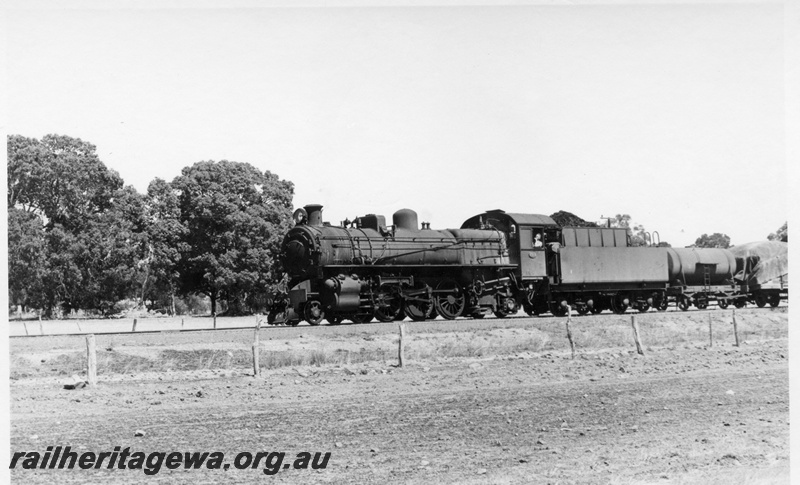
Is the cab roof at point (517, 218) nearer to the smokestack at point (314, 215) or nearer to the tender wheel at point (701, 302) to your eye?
the smokestack at point (314, 215)

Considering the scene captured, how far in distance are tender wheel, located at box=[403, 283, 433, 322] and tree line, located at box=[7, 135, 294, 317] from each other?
18.7 ft

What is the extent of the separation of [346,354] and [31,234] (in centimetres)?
1261

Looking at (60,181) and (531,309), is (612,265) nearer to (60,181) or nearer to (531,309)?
(531,309)

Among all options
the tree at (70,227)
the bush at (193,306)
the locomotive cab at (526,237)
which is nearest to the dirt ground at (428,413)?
the locomotive cab at (526,237)

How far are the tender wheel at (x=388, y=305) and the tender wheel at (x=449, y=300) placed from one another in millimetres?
1335

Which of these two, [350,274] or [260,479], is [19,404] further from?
[350,274]

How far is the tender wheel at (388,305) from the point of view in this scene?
21016 mm

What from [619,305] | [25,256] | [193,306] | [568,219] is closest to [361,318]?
[619,305]

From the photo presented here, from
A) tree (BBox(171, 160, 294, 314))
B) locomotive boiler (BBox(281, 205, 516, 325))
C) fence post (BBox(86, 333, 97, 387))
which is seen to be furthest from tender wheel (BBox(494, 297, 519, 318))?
fence post (BBox(86, 333, 97, 387))

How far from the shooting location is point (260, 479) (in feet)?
29.4

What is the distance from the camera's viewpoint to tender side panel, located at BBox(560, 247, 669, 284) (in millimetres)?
24672

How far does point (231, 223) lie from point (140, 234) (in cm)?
420

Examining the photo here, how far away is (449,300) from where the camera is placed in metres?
22.6

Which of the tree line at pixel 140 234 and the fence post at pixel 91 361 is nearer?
the fence post at pixel 91 361
